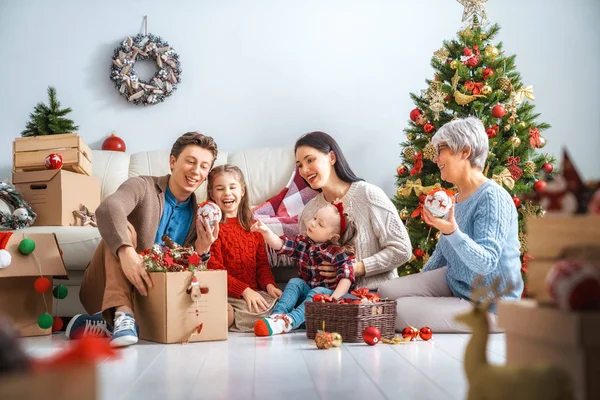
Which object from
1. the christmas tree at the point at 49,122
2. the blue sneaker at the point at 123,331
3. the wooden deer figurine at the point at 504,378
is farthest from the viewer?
the christmas tree at the point at 49,122

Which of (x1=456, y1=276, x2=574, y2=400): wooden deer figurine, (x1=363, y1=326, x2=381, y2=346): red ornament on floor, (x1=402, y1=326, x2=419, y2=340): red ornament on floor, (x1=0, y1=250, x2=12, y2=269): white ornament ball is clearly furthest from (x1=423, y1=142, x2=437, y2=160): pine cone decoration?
(x1=456, y1=276, x2=574, y2=400): wooden deer figurine

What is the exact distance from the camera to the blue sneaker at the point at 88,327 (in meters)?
2.60

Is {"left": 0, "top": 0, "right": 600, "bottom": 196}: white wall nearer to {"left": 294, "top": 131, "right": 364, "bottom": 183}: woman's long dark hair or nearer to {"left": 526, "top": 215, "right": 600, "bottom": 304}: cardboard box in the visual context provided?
{"left": 294, "top": 131, "right": 364, "bottom": 183}: woman's long dark hair

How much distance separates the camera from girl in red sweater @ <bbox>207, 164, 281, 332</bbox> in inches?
113

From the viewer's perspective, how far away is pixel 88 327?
2621 mm

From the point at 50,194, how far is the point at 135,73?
1.56 meters

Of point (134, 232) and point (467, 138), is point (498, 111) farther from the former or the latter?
point (134, 232)

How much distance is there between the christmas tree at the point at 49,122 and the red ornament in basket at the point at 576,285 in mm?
4051

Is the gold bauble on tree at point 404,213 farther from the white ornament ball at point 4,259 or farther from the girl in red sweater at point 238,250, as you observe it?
the white ornament ball at point 4,259

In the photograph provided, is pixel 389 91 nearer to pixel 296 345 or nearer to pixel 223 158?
pixel 223 158

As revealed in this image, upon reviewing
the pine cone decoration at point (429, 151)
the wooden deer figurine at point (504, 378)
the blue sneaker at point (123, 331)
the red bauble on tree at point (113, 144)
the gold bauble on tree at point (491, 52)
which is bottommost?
the blue sneaker at point (123, 331)

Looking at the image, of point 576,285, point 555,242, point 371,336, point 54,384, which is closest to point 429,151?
point 371,336

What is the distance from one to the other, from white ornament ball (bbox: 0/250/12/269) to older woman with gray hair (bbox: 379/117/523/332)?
63.0 inches

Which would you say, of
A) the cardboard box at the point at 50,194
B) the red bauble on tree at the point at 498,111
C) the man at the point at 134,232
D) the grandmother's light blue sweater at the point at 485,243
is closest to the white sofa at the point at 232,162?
the cardboard box at the point at 50,194
